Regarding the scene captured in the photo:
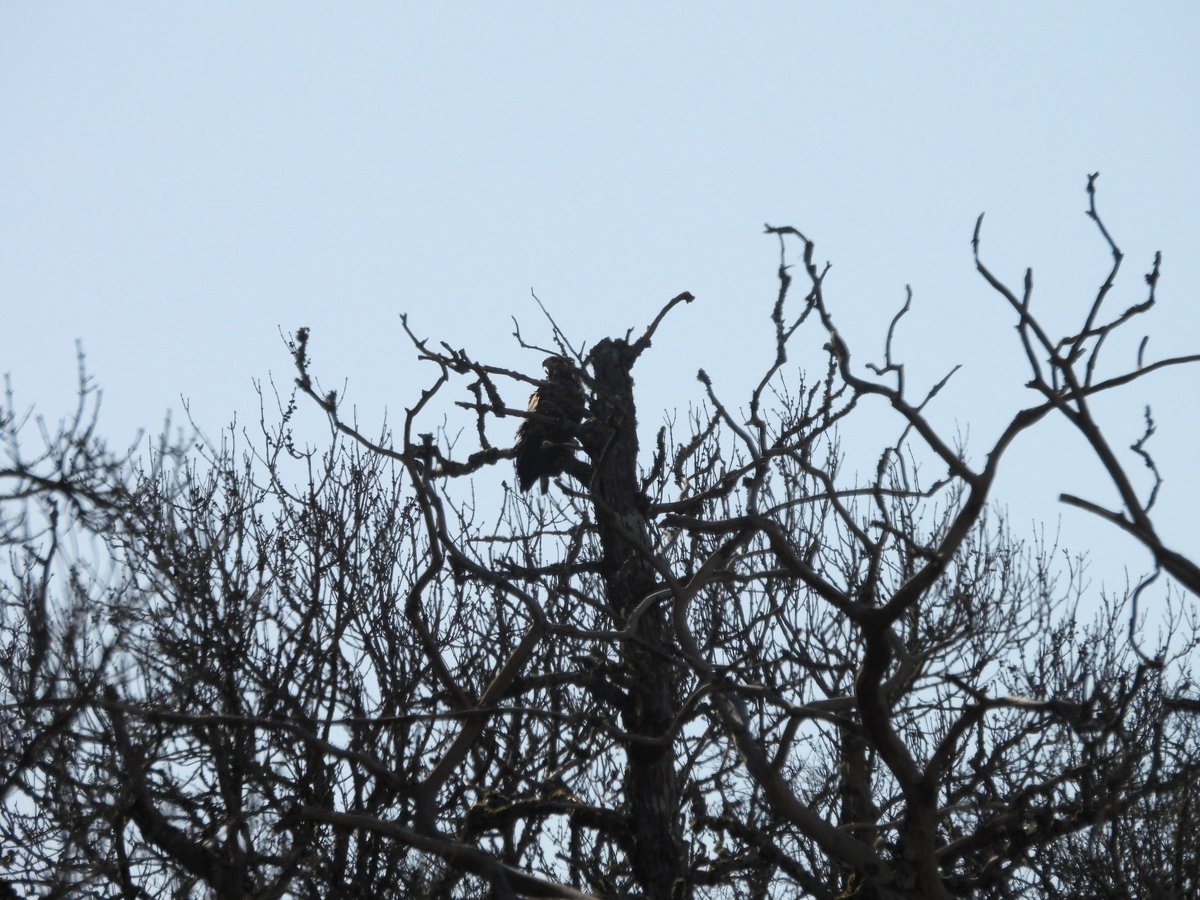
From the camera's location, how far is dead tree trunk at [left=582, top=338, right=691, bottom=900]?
6.41 meters

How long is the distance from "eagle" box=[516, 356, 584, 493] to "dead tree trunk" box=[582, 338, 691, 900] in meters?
0.19

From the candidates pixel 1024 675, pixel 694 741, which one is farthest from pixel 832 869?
pixel 1024 675

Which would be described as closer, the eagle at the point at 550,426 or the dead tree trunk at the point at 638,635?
the dead tree trunk at the point at 638,635

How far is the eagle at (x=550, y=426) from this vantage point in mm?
7598

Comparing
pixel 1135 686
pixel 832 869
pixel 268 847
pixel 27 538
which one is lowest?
pixel 1135 686

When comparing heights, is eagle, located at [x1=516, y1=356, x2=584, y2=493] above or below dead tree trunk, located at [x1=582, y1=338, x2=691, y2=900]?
above

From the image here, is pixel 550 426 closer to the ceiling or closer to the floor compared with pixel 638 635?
closer to the ceiling

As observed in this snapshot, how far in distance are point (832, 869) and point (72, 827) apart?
4712 mm

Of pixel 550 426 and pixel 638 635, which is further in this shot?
pixel 550 426

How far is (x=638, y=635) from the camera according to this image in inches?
241

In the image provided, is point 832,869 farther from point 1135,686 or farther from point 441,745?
point 1135,686

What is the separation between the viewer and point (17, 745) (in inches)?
251

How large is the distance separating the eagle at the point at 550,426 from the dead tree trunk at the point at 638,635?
7.5 inches

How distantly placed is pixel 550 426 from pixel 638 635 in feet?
6.28
